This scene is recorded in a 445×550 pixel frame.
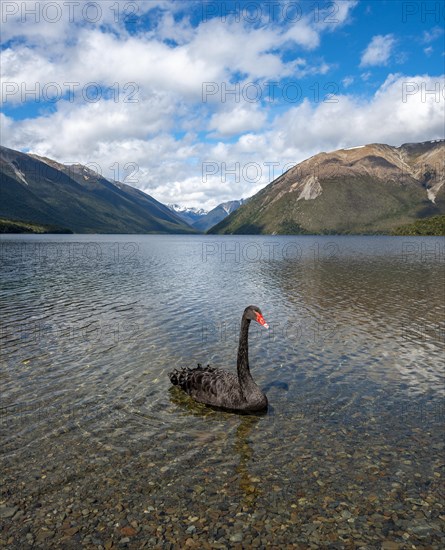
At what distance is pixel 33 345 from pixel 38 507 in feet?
50.0

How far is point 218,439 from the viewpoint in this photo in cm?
1327

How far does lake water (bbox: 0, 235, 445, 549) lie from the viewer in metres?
9.20

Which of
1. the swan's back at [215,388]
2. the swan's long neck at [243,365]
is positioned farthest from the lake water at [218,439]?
the swan's long neck at [243,365]

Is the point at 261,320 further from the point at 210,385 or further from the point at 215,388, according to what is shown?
the point at 210,385

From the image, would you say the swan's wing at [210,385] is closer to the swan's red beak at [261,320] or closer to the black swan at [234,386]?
the black swan at [234,386]

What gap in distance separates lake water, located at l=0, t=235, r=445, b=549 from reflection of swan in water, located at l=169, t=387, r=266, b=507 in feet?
0.16

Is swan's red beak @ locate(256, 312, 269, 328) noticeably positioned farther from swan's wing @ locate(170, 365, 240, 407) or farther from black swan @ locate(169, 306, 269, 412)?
swan's wing @ locate(170, 365, 240, 407)

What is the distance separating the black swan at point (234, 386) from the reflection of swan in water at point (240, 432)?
32 centimetres

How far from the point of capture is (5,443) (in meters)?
12.6

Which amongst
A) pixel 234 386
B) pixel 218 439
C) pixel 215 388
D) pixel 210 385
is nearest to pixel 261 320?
pixel 234 386

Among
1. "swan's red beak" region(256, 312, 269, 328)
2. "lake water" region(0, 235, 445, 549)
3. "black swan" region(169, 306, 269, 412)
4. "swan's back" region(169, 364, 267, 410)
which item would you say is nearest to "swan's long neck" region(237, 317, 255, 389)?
"black swan" region(169, 306, 269, 412)

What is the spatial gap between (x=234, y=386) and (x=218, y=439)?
2789 millimetres

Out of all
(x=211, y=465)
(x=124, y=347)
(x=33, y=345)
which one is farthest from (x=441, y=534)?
(x=33, y=345)

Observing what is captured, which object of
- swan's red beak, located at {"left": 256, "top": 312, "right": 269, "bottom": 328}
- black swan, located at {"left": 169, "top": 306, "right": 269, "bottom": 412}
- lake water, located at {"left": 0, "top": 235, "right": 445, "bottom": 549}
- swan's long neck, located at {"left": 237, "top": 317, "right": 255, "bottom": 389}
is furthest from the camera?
swan's long neck, located at {"left": 237, "top": 317, "right": 255, "bottom": 389}
